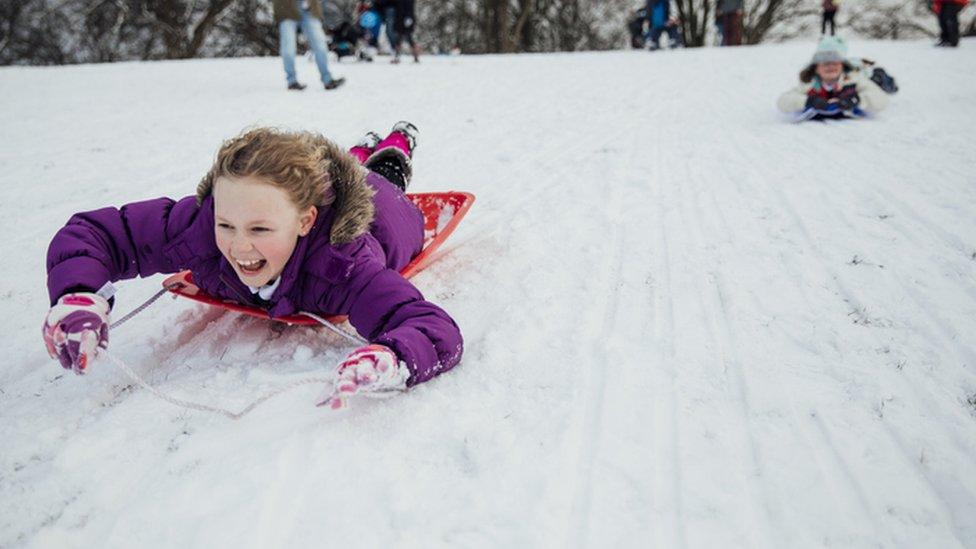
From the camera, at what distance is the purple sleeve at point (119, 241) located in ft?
5.55

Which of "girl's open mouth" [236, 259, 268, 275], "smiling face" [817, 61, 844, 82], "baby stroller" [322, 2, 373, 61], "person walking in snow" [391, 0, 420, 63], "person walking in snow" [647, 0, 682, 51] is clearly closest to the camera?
"girl's open mouth" [236, 259, 268, 275]

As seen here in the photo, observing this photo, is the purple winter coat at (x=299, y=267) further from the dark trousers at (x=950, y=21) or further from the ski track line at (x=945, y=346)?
the dark trousers at (x=950, y=21)

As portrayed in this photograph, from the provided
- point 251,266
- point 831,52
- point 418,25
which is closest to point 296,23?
point 831,52

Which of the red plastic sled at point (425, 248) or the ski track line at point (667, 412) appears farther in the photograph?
the red plastic sled at point (425, 248)

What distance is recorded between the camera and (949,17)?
896 centimetres

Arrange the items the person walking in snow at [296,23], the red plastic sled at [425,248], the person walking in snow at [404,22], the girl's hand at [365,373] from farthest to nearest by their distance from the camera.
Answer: the person walking in snow at [404,22] → the person walking in snow at [296,23] → the red plastic sled at [425,248] → the girl's hand at [365,373]

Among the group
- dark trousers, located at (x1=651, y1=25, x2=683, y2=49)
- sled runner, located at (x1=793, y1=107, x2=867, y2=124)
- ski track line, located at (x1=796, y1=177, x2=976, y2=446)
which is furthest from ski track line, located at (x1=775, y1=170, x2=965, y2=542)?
dark trousers, located at (x1=651, y1=25, x2=683, y2=49)

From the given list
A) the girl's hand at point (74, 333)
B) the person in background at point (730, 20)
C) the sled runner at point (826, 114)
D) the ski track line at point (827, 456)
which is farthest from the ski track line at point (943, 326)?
the person in background at point (730, 20)

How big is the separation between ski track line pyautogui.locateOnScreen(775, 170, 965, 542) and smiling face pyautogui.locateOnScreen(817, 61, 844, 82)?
236 cm

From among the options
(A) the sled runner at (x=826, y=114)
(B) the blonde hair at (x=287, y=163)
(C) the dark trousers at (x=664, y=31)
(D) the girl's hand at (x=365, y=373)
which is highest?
(C) the dark trousers at (x=664, y=31)

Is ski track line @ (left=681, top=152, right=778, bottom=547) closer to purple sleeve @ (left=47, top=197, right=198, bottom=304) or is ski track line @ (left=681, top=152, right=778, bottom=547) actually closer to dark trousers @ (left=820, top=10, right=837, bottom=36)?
purple sleeve @ (left=47, top=197, right=198, bottom=304)

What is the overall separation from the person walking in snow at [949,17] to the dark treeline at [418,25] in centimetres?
995

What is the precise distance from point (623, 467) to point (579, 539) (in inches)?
9.5

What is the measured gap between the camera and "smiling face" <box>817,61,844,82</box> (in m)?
4.84
